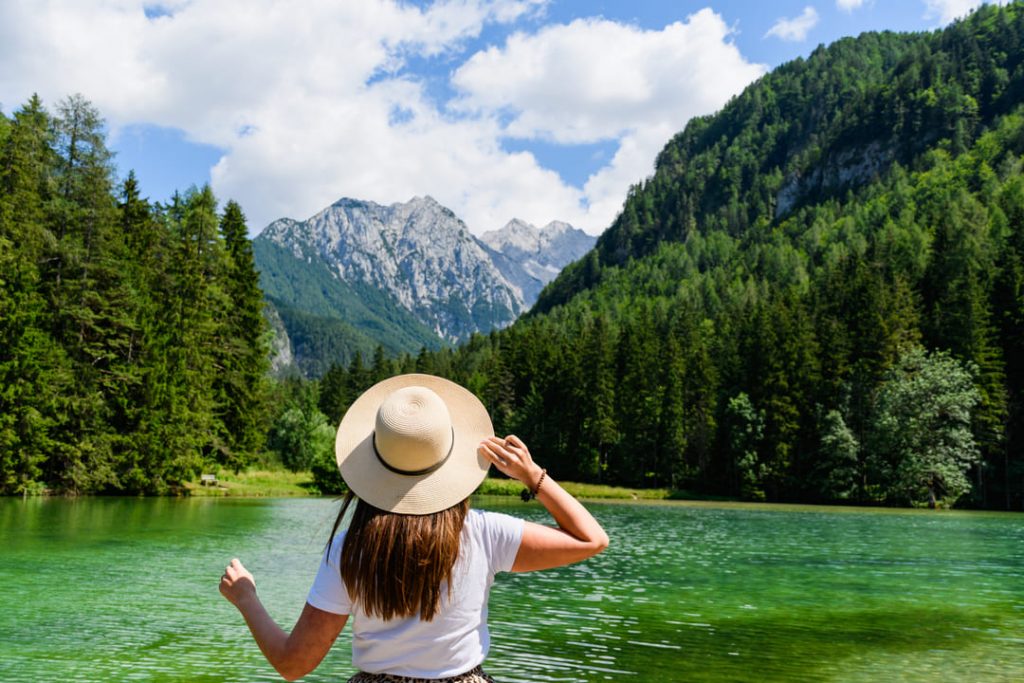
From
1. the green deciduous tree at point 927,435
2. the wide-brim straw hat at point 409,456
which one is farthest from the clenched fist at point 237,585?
the green deciduous tree at point 927,435

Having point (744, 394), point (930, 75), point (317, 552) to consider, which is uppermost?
point (930, 75)

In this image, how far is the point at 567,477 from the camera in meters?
90.4

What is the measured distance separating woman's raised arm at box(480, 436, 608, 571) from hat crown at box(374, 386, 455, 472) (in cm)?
19

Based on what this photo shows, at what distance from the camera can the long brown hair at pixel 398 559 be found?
3.04 meters

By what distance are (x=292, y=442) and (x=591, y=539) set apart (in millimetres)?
85446

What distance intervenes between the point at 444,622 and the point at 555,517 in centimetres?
59

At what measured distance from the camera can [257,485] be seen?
2459 inches

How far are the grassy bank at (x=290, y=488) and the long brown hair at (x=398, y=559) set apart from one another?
153ft

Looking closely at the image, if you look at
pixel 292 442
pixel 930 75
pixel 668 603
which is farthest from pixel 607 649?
pixel 930 75

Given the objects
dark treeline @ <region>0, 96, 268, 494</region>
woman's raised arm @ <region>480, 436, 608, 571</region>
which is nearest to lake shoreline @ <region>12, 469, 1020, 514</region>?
dark treeline @ <region>0, 96, 268, 494</region>

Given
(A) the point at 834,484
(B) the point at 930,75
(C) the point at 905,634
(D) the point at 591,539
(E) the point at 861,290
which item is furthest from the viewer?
(B) the point at 930,75

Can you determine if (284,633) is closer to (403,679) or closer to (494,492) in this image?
(403,679)

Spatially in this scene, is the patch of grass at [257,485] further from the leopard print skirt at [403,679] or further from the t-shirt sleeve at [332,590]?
the t-shirt sleeve at [332,590]

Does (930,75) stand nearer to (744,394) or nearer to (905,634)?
(744,394)
